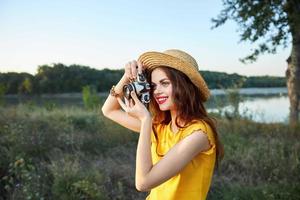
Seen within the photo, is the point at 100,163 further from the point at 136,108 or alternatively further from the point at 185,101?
the point at 136,108

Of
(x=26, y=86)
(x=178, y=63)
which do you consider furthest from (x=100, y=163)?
(x=26, y=86)

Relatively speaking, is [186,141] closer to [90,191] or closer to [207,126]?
[207,126]

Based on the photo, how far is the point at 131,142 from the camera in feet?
18.8

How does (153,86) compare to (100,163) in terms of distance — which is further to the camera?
(100,163)

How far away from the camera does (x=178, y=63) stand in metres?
1.62

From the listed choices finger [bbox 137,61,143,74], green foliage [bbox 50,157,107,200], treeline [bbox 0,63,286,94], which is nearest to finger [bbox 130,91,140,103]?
finger [bbox 137,61,143,74]

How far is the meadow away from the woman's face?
2.10 metres

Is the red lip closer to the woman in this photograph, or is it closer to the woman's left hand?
the woman

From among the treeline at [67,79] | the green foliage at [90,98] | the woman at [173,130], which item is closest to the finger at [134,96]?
the woman at [173,130]

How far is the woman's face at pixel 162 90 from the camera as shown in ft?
5.40

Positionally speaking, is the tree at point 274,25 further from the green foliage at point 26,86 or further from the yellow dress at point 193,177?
the green foliage at point 26,86

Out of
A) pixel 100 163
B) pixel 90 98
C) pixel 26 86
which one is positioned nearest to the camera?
pixel 100 163

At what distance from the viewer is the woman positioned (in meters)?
1.42

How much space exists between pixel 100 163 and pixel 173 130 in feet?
9.81
